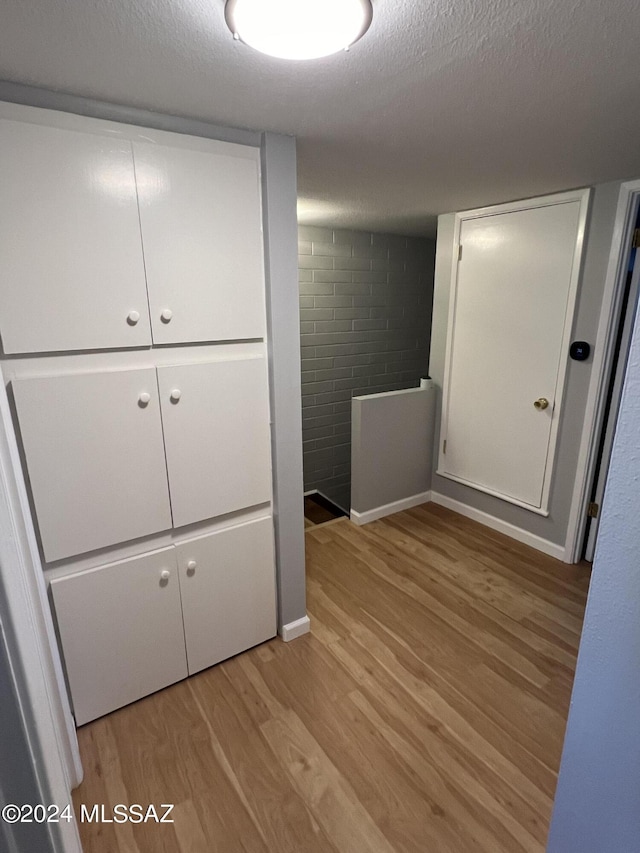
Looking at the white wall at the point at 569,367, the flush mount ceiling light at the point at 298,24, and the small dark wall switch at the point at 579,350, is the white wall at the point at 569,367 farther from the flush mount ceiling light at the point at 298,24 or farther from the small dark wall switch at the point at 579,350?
the flush mount ceiling light at the point at 298,24

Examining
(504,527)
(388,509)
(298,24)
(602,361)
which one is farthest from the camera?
(388,509)

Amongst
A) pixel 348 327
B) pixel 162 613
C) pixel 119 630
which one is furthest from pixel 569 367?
pixel 119 630

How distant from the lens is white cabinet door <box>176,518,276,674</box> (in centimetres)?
177

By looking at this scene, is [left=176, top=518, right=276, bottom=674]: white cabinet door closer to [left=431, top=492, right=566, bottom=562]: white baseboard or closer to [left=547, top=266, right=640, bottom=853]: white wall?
[left=547, top=266, right=640, bottom=853]: white wall

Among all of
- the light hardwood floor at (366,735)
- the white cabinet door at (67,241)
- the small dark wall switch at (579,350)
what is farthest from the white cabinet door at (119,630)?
the small dark wall switch at (579,350)

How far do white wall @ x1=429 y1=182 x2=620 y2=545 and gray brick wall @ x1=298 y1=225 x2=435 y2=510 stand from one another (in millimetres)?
862

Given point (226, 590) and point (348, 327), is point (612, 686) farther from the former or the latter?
point (348, 327)

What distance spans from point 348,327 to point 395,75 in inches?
107

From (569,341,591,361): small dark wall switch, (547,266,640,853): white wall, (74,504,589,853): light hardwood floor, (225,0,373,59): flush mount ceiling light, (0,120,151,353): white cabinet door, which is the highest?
(225,0,373,59): flush mount ceiling light

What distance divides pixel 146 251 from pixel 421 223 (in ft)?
8.24

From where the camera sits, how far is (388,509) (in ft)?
10.8

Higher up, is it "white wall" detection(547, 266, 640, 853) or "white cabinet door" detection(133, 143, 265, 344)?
"white cabinet door" detection(133, 143, 265, 344)

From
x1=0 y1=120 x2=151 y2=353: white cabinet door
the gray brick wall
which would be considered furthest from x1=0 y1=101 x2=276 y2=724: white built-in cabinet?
the gray brick wall

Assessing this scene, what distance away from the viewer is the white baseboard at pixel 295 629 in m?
2.06
